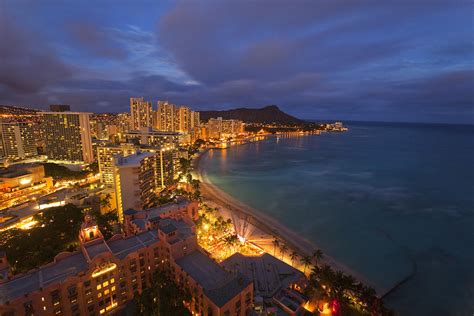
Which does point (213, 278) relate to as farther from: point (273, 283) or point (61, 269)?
point (61, 269)

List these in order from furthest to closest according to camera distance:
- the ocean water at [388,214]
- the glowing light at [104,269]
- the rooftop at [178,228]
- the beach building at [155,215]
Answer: the ocean water at [388,214] → the beach building at [155,215] → the rooftop at [178,228] → the glowing light at [104,269]

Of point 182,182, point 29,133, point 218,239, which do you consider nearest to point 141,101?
point 29,133

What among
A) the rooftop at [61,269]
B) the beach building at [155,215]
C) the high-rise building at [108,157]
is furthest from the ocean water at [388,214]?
the rooftop at [61,269]

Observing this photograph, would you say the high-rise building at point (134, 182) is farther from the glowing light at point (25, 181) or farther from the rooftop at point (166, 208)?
the glowing light at point (25, 181)

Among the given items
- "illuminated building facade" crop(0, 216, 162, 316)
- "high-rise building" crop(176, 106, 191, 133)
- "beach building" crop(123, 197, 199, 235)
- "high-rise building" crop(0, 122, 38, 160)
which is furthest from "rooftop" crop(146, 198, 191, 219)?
"high-rise building" crop(176, 106, 191, 133)

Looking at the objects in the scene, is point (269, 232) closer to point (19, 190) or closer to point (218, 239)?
point (218, 239)

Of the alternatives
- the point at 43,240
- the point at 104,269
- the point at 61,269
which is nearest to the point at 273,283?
the point at 104,269
